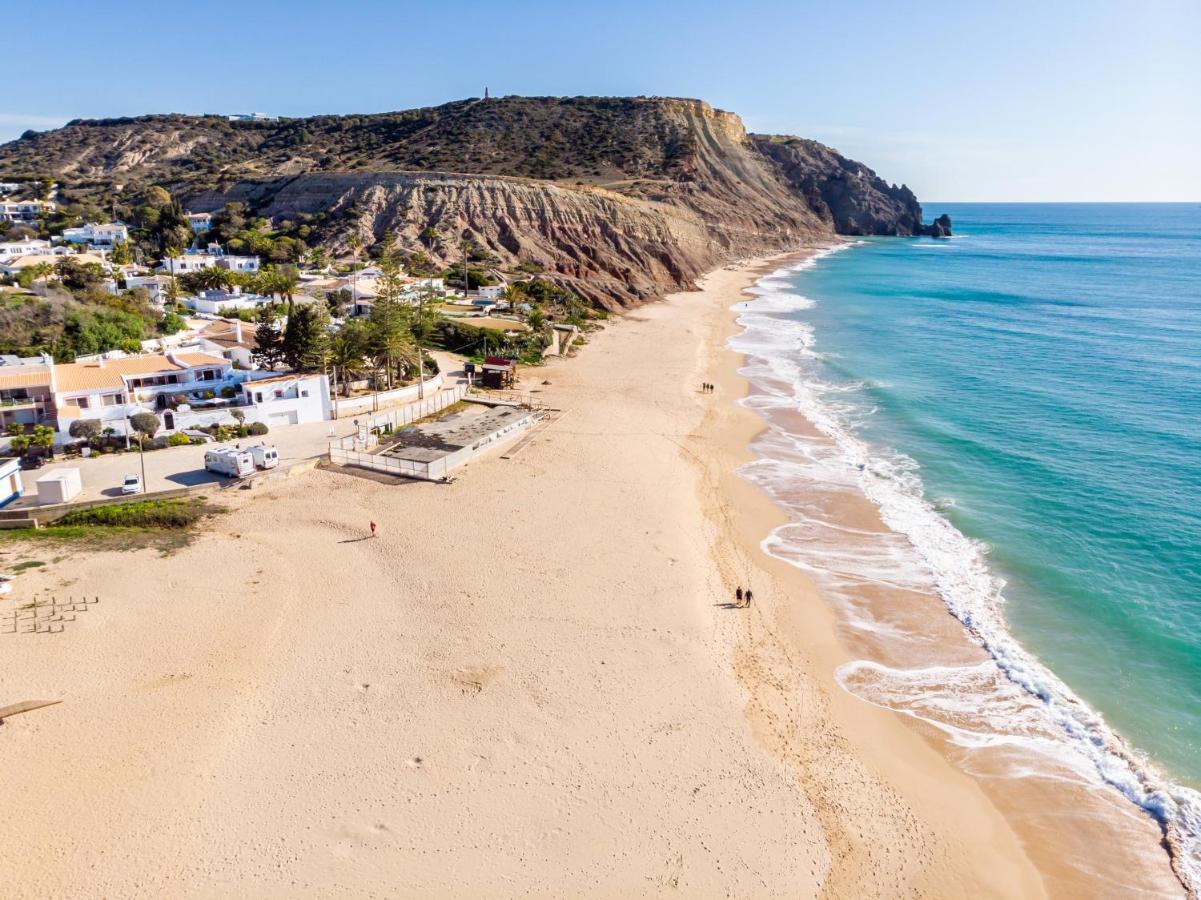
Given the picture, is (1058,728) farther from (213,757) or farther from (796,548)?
(213,757)

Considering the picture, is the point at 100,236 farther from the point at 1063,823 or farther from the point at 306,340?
the point at 1063,823

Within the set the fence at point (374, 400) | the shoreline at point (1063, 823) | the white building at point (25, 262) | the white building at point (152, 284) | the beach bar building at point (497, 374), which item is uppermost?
the white building at point (25, 262)

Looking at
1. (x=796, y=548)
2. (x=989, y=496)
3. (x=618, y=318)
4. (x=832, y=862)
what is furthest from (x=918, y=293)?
(x=832, y=862)

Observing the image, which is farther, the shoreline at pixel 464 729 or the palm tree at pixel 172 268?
the palm tree at pixel 172 268

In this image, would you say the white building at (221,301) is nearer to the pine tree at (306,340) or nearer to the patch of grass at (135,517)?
the pine tree at (306,340)

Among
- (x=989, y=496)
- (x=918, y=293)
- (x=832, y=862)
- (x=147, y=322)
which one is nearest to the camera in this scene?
(x=832, y=862)

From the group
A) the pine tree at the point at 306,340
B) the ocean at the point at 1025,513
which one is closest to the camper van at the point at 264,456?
the pine tree at the point at 306,340
